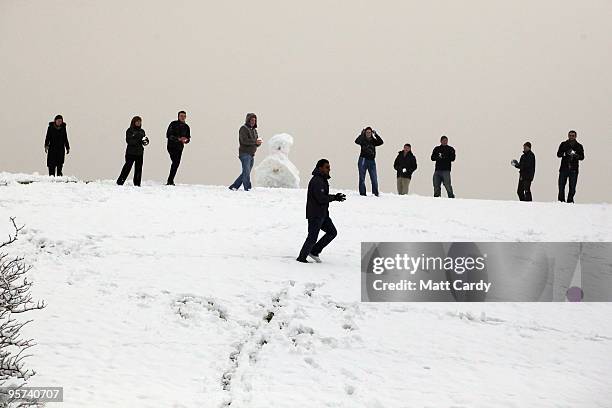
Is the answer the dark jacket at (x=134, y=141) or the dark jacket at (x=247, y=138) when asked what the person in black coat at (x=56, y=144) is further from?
the dark jacket at (x=247, y=138)

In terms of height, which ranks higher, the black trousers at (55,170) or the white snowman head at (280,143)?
the white snowman head at (280,143)

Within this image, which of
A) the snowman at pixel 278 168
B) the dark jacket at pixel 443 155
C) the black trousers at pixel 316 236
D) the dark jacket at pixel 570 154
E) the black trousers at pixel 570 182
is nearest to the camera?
the black trousers at pixel 316 236

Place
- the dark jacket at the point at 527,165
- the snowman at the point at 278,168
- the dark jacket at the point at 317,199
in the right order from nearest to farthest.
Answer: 1. the dark jacket at the point at 317,199
2. the dark jacket at the point at 527,165
3. the snowman at the point at 278,168

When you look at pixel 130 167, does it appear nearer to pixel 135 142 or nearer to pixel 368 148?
pixel 135 142

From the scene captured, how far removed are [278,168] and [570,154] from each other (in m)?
18.4

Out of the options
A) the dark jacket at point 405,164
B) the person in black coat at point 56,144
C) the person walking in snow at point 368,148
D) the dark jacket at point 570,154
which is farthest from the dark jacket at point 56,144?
the dark jacket at point 570,154

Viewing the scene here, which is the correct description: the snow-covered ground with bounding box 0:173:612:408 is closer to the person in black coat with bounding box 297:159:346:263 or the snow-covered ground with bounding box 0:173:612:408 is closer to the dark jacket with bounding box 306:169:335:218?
the person in black coat with bounding box 297:159:346:263

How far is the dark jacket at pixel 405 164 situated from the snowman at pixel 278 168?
1260 centimetres

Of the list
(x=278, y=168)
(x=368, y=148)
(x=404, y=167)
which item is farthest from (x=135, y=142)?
(x=278, y=168)

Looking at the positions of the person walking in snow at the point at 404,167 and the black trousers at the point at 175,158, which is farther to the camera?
the person walking in snow at the point at 404,167

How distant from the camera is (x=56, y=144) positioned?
21.6 metres

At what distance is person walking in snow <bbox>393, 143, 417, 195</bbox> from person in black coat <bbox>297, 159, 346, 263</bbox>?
11.5 meters

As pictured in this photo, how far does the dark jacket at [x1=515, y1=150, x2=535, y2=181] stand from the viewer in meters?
22.9

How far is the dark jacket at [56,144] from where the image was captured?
21.4 meters
